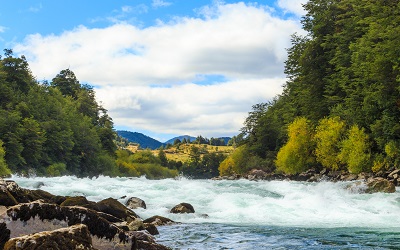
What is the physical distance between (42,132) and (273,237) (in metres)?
81.7

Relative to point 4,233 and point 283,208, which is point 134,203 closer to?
point 283,208

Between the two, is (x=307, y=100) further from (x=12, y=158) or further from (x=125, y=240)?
(x=125, y=240)

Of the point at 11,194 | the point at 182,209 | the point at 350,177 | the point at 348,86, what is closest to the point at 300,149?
the point at 348,86

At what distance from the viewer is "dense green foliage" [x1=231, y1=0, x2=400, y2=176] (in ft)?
164

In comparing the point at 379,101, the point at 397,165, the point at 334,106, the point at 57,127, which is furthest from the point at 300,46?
the point at 57,127

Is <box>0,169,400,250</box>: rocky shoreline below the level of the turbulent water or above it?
above

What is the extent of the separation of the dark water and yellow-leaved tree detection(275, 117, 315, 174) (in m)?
52.0

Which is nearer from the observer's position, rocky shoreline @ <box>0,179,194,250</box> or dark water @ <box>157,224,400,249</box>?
rocky shoreline @ <box>0,179,194,250</box>

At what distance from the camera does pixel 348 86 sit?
6150 centimetres

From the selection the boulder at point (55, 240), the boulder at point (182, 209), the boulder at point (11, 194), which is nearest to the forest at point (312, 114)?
the boulder at point (182, 209)

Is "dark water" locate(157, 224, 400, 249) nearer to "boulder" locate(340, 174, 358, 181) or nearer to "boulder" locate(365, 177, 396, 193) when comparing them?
"boulder" locate(365, 177, 396, 193)

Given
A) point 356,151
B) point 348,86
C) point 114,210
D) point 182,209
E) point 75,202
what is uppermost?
point 348,86

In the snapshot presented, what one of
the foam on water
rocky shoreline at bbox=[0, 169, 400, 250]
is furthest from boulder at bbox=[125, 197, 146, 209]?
rocky shoreline at bbox=[0, 169, 400, 250]

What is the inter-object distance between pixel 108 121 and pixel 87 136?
27.7 meters
